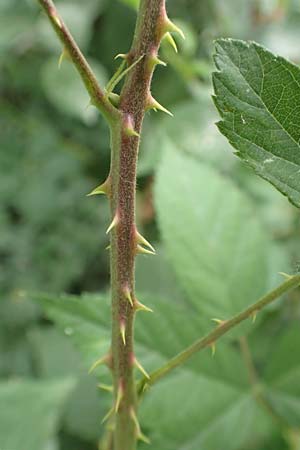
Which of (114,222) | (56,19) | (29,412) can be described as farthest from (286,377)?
(56,19)

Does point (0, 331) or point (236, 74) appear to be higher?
point (236, 74)

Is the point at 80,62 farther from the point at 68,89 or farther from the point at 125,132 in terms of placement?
the point at 68,89

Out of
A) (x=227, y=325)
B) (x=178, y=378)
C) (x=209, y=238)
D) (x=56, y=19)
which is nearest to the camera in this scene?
(x=56, y=19)

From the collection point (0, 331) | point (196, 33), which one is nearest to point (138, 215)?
point (0, 331)

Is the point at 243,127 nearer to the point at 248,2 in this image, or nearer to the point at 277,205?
the point at 277,205

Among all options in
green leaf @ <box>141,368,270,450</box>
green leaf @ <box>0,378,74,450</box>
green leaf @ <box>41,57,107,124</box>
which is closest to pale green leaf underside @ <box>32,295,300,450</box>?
green leaf @ <box>141,368,270,450</box>
